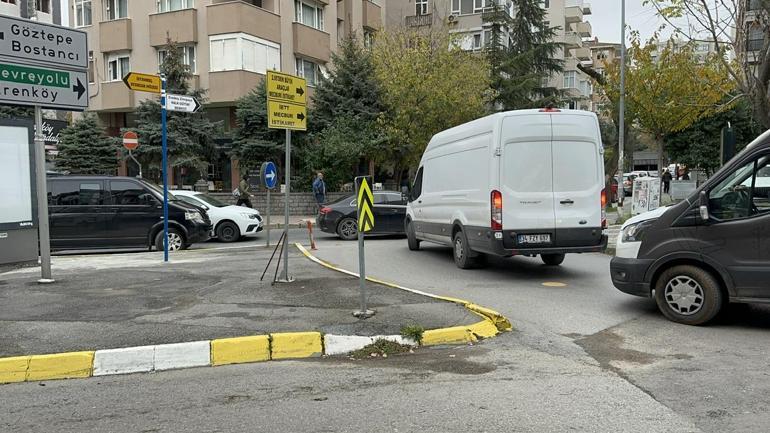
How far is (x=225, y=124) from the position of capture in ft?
104

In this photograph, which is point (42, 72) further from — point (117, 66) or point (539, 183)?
point (117, 66)

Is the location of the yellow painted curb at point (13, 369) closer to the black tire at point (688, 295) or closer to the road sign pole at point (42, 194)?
the road sign pole at point (42, 194)

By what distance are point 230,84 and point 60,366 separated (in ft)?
82.9

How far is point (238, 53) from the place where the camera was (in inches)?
1137

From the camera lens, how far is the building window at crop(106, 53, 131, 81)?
105 ft

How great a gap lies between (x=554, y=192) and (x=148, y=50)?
27.4 m

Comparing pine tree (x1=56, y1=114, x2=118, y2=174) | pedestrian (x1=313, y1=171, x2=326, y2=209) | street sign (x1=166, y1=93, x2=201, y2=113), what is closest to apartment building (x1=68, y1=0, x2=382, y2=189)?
pine tree (x1=56, y1=114, x2=118, y2=174)

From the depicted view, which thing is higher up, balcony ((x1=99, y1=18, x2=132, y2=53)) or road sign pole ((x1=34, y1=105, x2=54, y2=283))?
balcony ((x1=99, y1=18, x2=132, y2=53))

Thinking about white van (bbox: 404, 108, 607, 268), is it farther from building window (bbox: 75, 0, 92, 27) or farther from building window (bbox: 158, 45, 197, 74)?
building window (bbox: 75, 0, 92, 27)

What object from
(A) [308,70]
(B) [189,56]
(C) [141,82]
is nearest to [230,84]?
(B) [189,56]

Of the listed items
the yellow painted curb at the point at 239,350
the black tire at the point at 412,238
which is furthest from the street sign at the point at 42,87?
the black tire at the point at 412,238

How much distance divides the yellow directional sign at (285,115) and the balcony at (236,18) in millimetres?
21932

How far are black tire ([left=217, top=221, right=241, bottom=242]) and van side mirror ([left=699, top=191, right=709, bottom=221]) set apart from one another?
13360mm

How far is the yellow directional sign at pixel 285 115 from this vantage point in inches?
331
